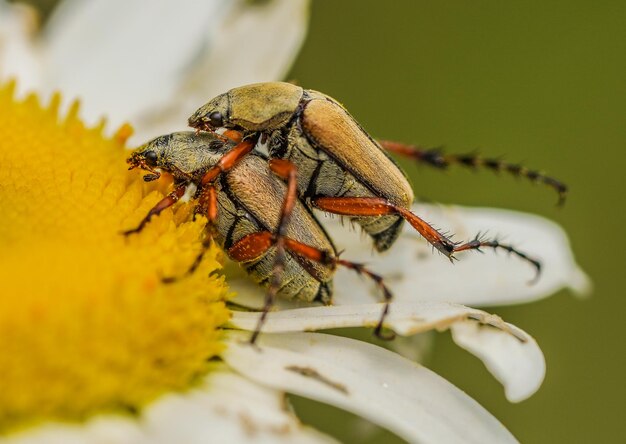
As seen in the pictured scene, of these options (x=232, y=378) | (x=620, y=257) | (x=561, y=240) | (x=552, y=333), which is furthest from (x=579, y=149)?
(x=232, y=378)

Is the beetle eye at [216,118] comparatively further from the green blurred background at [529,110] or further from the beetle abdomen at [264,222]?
the green blurred background at [529,110]

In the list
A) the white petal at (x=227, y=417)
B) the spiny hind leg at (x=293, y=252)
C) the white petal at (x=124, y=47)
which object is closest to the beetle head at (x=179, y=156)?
the spiny hind leg at (x=293, y=252)

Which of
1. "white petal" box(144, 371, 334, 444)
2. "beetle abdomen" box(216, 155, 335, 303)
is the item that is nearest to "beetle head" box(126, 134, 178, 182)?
"beetle abdomen" box(216, 155, 335, 303)

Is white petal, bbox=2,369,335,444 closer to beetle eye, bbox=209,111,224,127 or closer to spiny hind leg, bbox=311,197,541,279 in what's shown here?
spiny hind leg, bbox=311,197,541,279

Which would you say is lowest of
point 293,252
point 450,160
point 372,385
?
point 372,385

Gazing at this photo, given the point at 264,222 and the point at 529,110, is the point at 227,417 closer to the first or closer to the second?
the point at 264,222

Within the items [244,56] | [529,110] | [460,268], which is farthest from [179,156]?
[529,110]
